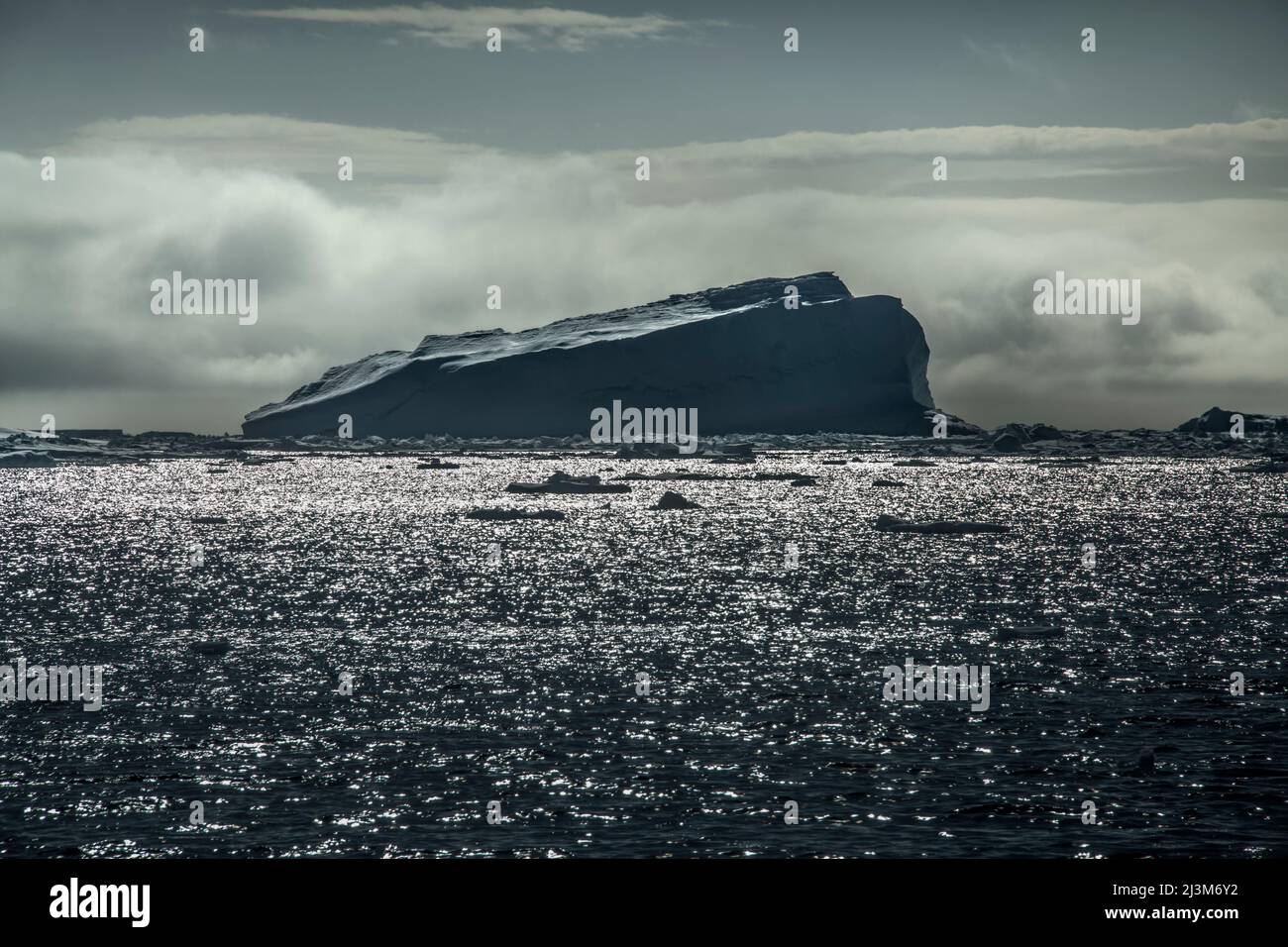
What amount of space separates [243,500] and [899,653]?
80971mm

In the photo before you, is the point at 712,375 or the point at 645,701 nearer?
the point at 645,701

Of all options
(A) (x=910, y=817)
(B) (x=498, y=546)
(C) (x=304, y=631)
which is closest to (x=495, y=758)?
(A) (x=910, y=817)

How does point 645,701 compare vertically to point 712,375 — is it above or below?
below

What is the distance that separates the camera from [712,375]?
596ft

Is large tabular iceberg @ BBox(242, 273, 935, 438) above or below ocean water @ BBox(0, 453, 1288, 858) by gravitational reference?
above

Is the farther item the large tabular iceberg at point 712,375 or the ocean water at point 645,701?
the large tabular iceberg at point 712,375

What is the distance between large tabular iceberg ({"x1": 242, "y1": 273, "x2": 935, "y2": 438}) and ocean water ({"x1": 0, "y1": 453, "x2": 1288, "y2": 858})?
12082 cm

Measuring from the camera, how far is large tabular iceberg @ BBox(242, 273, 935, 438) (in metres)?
180

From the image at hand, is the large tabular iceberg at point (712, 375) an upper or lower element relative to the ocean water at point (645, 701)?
upper

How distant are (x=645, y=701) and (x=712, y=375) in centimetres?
15939

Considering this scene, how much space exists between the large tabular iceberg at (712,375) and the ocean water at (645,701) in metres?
121

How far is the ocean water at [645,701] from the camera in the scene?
632 inches

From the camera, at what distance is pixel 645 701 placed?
23766mm

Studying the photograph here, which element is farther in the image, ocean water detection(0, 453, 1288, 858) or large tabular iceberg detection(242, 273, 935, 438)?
large tabular iceberg detection(242, 273, 935, 438)
